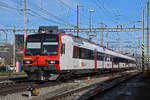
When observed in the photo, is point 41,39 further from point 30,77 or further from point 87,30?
point 87,30

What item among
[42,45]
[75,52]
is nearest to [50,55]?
[42,45]

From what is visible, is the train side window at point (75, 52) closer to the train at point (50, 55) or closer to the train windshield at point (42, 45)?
the train at point (50, 55)

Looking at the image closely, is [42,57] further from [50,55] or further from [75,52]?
[75,52]

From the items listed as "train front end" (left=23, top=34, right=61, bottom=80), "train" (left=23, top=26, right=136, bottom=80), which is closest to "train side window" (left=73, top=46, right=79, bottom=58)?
"train" (left=23, top=26, right=136, bottom=80)

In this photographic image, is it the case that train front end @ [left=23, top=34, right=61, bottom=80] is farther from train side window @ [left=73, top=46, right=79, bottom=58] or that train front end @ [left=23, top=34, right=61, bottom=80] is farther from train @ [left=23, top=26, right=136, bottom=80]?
train side window @ [left=73, top=46, right=79, bottom=58]

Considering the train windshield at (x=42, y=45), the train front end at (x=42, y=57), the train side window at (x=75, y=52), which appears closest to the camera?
the train front end at (x=42, y=57)

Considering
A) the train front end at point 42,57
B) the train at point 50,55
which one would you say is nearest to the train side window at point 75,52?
the train at point 50,55

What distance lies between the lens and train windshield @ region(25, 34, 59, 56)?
15.0 meters

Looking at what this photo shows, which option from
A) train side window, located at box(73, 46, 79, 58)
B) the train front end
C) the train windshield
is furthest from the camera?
train side window, located at box(73, 46, 79, 58)

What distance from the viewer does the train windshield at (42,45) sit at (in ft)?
49.4

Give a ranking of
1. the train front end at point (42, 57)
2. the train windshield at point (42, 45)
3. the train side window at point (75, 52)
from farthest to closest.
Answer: the train side window at point (75, 52)
the train windshield at point (42, 45)
the train front end at point (42, 57)

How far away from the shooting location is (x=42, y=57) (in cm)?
1484

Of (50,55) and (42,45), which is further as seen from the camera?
(42,45)

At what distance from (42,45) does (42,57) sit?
901 mm
